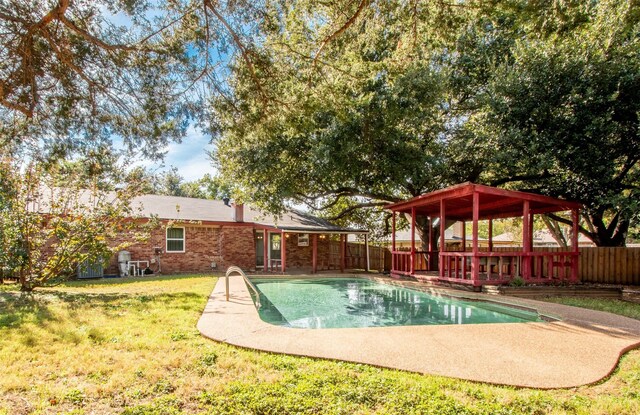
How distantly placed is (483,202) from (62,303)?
12.1 metres

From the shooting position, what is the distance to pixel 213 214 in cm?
1838

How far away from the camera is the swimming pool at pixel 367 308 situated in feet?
25.7

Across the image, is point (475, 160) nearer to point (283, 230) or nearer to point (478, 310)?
point (478, 310)

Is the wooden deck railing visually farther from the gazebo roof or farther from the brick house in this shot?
the brick house

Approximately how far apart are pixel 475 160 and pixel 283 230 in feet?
28.0

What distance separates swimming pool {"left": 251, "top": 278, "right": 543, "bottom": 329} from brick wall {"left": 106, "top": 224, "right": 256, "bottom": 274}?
16.1 feet

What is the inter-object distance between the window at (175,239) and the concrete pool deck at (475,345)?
11498mm

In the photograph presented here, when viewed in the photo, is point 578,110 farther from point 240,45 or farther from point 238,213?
point 238,213

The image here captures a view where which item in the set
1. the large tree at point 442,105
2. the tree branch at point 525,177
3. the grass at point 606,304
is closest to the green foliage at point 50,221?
the large tree at point 442,105

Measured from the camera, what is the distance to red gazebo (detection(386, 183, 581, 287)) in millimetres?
10297

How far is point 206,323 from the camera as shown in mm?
5715

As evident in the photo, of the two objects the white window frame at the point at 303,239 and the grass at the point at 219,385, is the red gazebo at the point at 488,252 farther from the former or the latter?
the white window frame at the point at 303,239

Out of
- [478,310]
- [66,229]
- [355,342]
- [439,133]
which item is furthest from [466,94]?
[66,229]

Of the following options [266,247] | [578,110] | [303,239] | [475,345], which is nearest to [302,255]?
[303,239]
